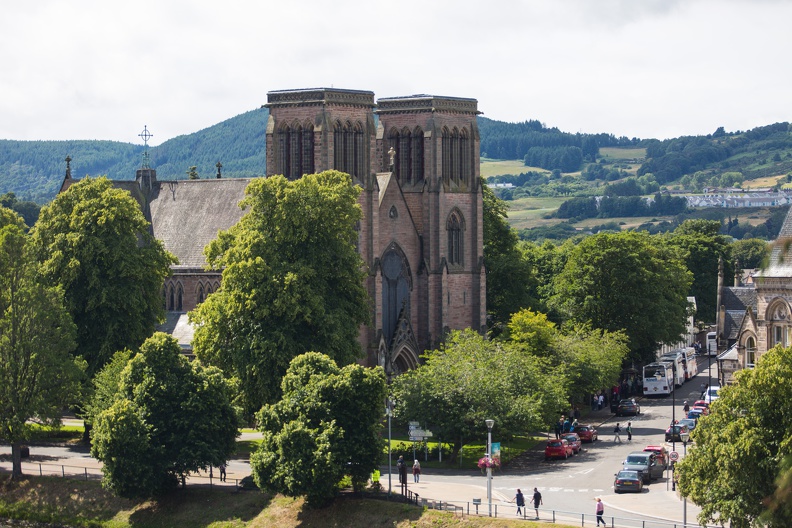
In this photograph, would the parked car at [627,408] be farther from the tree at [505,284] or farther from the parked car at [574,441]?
the parked car at [574,441]

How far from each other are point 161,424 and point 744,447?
91.1 feet

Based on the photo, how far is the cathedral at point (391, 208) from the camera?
294ft

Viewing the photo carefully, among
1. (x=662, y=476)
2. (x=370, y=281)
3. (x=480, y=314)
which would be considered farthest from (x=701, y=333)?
(x=662, y=476)

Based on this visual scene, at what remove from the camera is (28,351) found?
235 feet

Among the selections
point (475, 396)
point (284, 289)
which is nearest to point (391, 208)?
point (284, 289)

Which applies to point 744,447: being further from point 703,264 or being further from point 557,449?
point 703,264

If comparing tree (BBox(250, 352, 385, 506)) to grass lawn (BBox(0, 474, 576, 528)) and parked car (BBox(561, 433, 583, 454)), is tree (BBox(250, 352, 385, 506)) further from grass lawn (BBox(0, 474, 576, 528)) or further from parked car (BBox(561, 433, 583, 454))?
parked car (BBox(561, 433, 583, 454))

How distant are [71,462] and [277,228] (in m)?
15.8

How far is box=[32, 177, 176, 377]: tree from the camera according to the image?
254 ft

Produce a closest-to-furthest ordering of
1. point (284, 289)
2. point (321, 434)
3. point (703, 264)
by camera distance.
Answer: point (321, 434) → point (284, 289) → point (703, 264)

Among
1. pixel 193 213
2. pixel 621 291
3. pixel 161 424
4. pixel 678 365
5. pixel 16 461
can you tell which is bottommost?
pixel 16 461

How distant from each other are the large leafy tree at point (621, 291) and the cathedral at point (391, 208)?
38.8 ft

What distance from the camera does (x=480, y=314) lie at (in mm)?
95688

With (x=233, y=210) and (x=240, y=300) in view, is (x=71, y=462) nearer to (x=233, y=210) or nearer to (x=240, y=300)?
(x=240, y=300)
